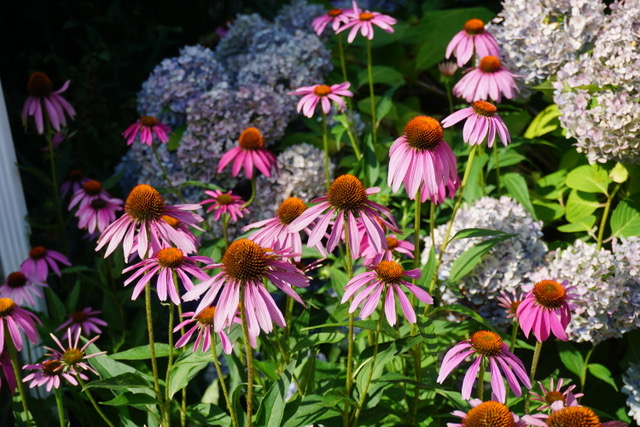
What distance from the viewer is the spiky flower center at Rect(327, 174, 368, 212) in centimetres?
143

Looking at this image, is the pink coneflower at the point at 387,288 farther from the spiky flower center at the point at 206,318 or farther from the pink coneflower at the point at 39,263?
the pink coneflower at the point at 39,263

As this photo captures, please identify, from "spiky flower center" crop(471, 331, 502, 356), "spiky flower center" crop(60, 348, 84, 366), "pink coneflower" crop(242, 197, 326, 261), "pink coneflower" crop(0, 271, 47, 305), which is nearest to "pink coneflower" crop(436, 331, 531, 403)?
"spiky flower center" crop(471, 331, 502, 356)

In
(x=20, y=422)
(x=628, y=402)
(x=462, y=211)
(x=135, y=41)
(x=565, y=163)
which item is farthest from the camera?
(x=135, y=41)

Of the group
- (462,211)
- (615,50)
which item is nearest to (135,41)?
(462,211)

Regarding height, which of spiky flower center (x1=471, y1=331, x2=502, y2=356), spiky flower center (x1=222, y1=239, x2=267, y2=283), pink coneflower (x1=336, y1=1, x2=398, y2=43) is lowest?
spiky flower center (x1=471, y1=331, x2=502, y2=356)

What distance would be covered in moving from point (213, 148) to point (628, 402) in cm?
168

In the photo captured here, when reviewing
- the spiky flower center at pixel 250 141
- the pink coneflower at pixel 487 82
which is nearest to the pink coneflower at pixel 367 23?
the pink coneflower at pixel 487 82

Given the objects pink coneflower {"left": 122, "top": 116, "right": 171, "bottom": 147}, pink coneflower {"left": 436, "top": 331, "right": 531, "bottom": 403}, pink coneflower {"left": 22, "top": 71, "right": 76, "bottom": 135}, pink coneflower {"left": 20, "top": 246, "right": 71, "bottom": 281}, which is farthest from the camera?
pink coneflower {"left": 22, "top": 71, "right": 76, "bottom": 135}

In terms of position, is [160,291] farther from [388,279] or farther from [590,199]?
[590,199]

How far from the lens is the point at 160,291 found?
1.45 meters

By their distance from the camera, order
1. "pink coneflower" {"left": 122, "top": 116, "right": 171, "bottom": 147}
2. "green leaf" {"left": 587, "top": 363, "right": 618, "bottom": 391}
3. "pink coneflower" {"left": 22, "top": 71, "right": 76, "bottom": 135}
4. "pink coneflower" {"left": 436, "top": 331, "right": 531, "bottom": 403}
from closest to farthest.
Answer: "pink coneflower" {"left": 436, "top": 331, "right": 531, "bottom": 403} → "green leaf" {"left": 587, "top": 363, "right": 618, "bottom": 391} → "pink coneflower" {"left": 122, "top": 116, "right": 171, "bottom": 147} → "pink coneflower" {"left": 22, "top": 71, "right": 76, "bottom": 135}

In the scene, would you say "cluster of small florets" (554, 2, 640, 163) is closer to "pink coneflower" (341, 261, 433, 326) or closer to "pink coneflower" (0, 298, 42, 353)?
"pink coneflower" (341, 261, 433, 326)

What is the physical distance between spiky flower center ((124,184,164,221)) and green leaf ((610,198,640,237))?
56.3 inches

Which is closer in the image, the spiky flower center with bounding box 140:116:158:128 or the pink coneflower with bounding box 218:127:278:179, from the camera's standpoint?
the pink coneflower with bounding box 218:127:278:179
